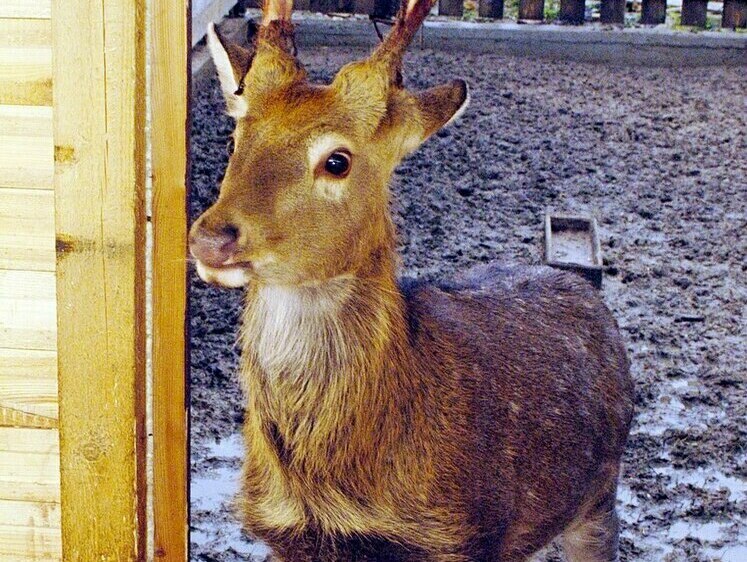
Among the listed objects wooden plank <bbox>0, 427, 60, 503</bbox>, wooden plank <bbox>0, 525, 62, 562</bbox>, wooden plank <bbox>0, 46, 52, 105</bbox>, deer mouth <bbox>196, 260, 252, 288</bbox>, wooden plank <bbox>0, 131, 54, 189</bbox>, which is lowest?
wooden plank <bbox>0, 525, 62, 562</bbox>

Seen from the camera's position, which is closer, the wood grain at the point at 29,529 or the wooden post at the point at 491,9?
the wood grain at the point at 29,529

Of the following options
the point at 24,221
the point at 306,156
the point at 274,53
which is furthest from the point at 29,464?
the point at 274,53

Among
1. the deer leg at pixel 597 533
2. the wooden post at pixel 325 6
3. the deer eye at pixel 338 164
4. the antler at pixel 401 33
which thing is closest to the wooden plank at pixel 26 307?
the deer eye at pixel 338 164

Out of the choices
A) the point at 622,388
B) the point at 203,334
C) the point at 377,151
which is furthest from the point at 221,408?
the point at 377,151

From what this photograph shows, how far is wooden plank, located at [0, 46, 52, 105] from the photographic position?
3.12 meters

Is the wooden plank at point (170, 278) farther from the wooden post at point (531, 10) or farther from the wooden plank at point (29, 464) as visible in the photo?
the wooden post at point (531, 10)

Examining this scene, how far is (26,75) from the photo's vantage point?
10.3 feet

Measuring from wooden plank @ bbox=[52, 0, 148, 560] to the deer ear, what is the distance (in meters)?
0.73

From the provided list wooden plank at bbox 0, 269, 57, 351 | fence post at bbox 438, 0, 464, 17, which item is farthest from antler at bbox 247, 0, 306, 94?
fence post at bbox 438, 0, 464, 17

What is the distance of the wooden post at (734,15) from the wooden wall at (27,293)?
339 inches

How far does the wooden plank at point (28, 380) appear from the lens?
3.29m

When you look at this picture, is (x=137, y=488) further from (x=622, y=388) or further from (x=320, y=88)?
(x=622, y=388)

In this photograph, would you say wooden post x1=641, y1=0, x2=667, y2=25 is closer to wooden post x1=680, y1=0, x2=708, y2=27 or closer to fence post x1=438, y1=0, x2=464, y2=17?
wooden post x1=680, y1=0, x2=708, y2=27

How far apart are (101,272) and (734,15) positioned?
28.5 feet
